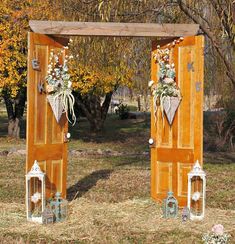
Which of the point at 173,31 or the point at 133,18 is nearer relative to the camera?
the point at 173,31

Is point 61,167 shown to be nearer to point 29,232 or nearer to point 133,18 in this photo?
point 29,232

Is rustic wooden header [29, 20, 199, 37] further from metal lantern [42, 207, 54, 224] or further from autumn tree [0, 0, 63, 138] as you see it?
autumn tree [0, 0, 63, 138]

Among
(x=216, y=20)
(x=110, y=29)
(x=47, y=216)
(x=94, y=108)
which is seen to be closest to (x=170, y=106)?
(x=110, y=29)

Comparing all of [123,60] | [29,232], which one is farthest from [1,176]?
[29,232]

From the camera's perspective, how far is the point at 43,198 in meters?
7.64

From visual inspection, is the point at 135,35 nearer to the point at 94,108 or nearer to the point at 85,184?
the point at 85,184

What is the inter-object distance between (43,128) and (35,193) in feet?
3.38

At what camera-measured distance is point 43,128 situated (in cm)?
816

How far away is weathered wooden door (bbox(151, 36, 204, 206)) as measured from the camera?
832 cm

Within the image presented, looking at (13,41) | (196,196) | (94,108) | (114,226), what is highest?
(13,41)

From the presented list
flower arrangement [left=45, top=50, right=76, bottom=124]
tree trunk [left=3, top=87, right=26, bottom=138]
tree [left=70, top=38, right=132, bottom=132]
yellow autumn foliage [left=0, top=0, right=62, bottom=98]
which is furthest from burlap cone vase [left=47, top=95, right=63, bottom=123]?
tree trunk [left=3, top=87, right=26, bottom=138]

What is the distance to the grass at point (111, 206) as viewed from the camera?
676 centimetres

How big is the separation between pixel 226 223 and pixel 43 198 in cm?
265

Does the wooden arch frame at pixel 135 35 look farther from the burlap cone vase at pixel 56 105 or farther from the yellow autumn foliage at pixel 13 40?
the yellow autumn foliage at pixel 13 40
